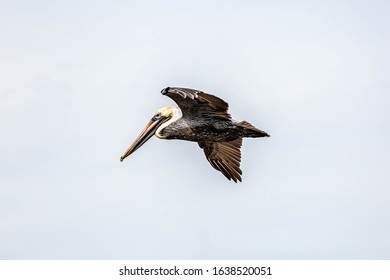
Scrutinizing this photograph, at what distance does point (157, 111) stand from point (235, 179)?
2.79 m

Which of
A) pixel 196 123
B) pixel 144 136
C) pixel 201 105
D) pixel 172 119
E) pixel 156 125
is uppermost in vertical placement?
pixel 156 125

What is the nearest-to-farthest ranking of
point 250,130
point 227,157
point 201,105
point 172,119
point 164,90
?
1. point 164,90
2. point 201,105
3. point 250,130
4. point 172,119
5. point 227,157

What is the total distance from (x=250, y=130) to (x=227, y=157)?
9.29ft

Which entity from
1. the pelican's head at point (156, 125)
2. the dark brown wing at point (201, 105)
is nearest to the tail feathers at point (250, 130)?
the dark brown wing at point (201, 105)

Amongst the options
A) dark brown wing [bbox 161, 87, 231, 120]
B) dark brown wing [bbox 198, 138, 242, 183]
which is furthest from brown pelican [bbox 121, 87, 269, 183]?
dark brown wing [bbox 198, 138, 242, 183]

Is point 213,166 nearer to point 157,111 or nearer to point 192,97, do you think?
point 157,111

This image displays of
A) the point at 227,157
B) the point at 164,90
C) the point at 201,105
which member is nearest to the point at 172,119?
the point at 201,105

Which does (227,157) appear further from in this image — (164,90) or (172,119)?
(164,90)

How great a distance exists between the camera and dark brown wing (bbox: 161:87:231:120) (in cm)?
2508

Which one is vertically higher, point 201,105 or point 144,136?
point 144,136

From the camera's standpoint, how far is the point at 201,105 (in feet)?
84.8

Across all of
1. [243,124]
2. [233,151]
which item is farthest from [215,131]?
[233,151]

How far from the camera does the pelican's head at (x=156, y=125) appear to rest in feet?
88.9
